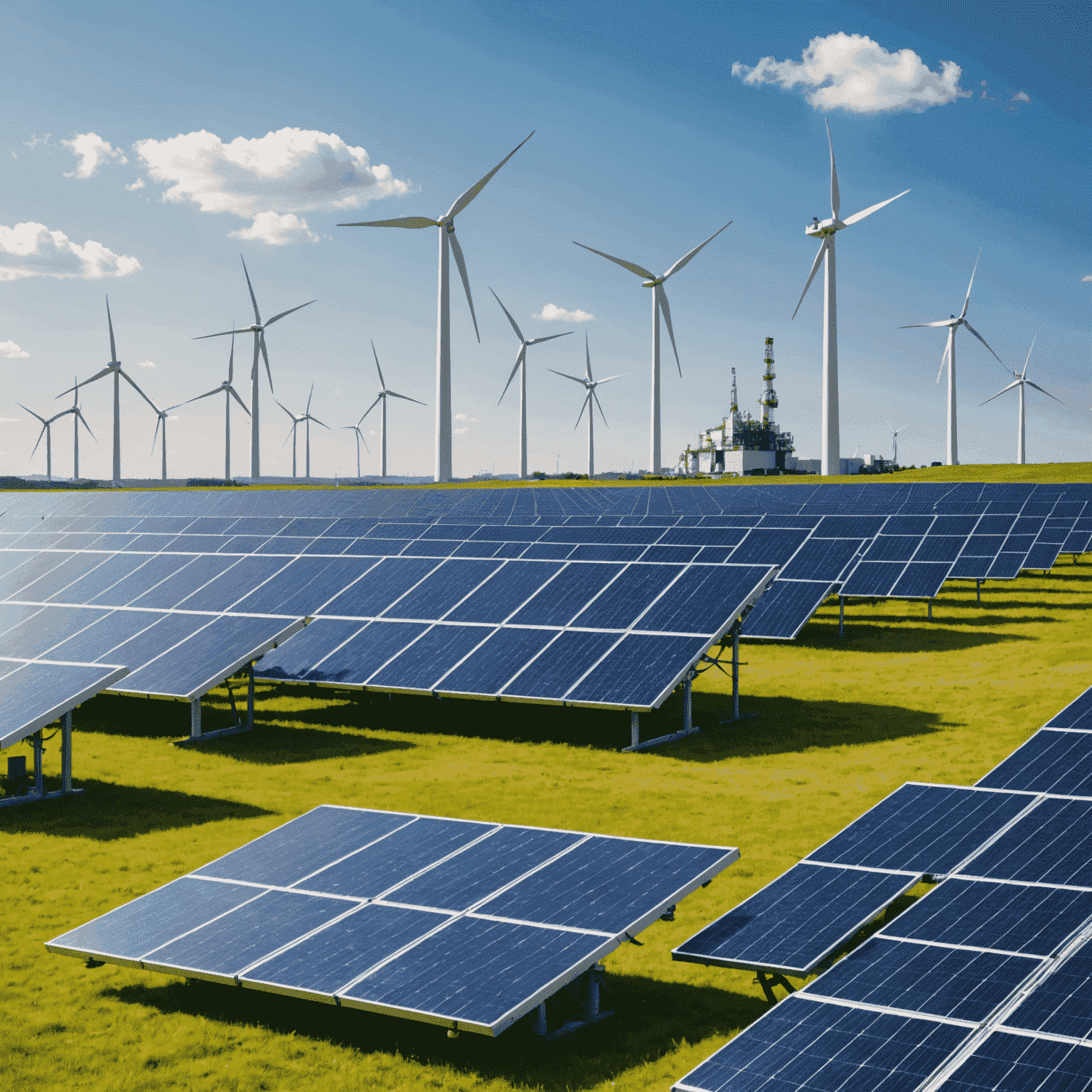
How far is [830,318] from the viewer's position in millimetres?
82500

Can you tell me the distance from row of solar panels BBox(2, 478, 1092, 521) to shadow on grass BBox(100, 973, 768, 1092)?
46.0 m

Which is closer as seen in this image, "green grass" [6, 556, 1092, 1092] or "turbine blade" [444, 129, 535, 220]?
"green grass" [6, 556, 1092, 1092]

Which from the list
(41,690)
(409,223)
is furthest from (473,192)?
(41,690)

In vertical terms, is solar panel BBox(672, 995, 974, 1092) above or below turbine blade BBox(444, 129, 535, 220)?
below

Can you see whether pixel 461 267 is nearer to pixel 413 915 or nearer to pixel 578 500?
pixel 578 500

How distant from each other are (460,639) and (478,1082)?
1485cm

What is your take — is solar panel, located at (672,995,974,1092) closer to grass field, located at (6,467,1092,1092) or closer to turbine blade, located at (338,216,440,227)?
grass field, located at (6,467,1092,1092)

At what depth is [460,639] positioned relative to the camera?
24.3 metres

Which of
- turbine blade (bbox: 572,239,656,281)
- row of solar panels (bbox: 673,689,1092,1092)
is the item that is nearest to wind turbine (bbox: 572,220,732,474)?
turbine blade (bbox: 572,239,656,281)

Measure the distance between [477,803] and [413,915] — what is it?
295 inches

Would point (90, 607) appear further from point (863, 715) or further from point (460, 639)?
point (863, 715)

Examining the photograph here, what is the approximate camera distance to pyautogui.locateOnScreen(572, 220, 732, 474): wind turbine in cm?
9100

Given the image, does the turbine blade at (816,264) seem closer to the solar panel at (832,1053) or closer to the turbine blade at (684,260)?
the turbine blade at (684,260)

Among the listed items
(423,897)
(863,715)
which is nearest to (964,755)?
(863,715)
